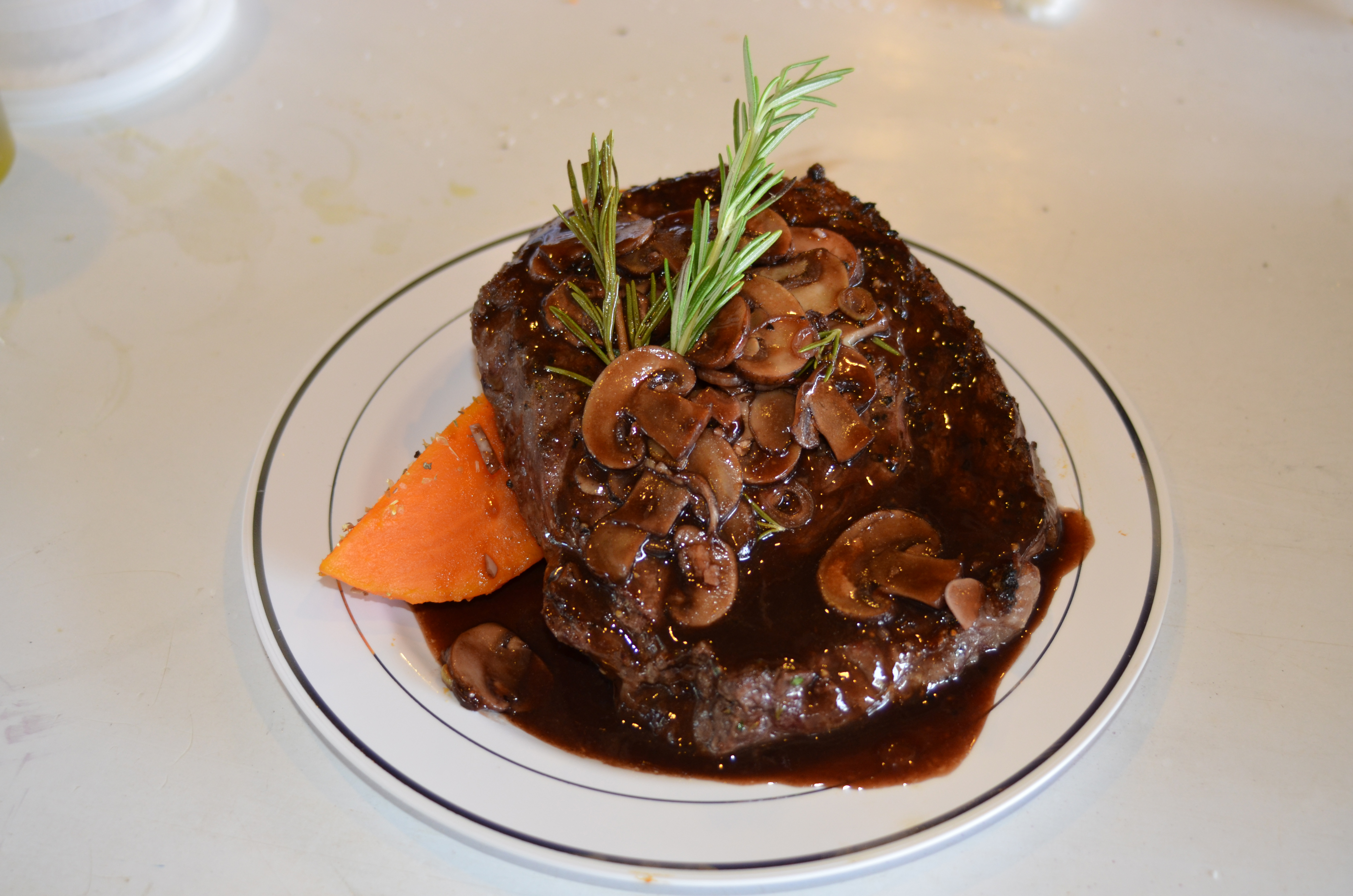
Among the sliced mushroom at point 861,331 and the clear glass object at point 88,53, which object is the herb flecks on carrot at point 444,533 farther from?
the clear glass object at point 88,53

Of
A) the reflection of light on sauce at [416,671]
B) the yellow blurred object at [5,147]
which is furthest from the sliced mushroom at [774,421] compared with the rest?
the yellow blurred object at [5,147]

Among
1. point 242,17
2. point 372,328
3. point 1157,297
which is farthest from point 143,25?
point 1157,297

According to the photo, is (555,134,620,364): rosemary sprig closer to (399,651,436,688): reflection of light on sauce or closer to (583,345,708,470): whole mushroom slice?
(583,345,708,470): whole mushroom slice

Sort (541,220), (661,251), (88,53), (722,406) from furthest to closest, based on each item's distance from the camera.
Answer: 1. (88,53)
2. (541,220)
3. (661,251)
4. (722,406)

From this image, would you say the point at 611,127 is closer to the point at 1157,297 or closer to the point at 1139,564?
the point at 1157,297

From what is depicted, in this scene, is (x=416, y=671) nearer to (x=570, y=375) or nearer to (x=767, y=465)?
(x=570, y=375)

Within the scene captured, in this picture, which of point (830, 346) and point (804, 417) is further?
point (830, 346)

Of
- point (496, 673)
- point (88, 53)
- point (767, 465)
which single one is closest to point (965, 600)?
point (767, 465)

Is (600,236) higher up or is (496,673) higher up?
(600,236)
